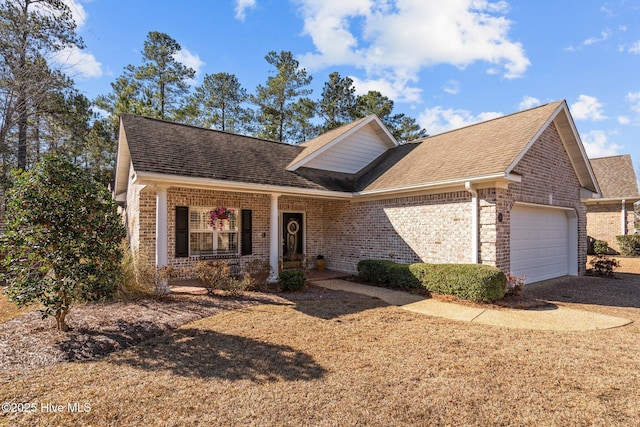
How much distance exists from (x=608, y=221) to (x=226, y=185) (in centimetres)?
2175

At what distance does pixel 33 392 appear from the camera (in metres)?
3.43

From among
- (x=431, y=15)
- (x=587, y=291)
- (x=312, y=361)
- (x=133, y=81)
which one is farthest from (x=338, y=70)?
(x=312, y=361)

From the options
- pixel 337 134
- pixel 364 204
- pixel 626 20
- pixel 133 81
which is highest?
pixel 133 81

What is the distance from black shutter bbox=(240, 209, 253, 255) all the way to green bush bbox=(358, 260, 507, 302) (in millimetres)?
3949

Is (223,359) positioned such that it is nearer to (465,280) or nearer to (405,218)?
(465,280)

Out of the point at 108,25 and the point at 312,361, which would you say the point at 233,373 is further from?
the point at 108,25

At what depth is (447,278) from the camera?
8.03m

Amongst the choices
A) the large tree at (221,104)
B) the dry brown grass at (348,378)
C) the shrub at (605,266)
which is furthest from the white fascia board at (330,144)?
the large tree at (221,104)

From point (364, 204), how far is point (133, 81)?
21.9 meters

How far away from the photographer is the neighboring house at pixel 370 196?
827 cm

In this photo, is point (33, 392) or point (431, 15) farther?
point (431, 15)

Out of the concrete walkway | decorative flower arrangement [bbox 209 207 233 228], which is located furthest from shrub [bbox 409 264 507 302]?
decorative flower arrangement [bbox 209 207 233 228]

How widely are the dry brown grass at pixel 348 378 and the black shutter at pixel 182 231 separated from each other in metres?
4.37

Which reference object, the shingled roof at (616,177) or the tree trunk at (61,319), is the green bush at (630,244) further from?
the tree trunk at (61,319)
